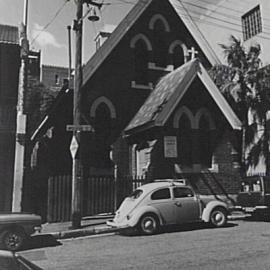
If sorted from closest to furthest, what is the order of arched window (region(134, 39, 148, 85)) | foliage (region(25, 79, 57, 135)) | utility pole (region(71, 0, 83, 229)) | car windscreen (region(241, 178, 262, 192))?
utility pole (region(71, 0, 83, 229)) → car windscreen (region(241, 178, 262, 192)) → arched window (region(134, 39, 148, 85)) → foliage (region(25, 79, 57, 135))

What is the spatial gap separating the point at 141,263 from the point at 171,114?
9.65m

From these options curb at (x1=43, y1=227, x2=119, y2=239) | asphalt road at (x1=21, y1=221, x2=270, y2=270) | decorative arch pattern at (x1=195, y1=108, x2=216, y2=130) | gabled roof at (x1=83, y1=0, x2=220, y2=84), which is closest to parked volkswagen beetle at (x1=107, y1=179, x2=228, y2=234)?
curb at (x1=43, y1=227, x2=119, y2=239)

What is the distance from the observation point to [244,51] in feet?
81.1

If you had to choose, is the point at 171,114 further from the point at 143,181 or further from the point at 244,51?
the point at 244,51

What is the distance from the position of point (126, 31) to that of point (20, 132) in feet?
31.0

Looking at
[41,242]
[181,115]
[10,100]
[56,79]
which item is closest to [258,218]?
[181,115]

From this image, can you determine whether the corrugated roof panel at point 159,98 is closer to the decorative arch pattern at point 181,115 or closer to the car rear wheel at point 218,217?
the decorative arch pattern at point 181,115

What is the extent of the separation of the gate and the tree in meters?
10.2

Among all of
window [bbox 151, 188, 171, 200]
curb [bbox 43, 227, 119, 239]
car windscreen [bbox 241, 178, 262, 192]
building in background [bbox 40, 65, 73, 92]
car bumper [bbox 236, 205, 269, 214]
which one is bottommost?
curb [bbox 43, 227, 119, 239]

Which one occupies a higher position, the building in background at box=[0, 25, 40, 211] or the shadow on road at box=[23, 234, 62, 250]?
the building in background at box=[0, 25, 40, 211]

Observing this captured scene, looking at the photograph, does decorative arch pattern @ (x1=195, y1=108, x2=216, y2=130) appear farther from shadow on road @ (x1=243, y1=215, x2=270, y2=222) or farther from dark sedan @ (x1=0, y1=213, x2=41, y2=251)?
dark sedan @ (x1=0, y1=213, x2=41, y2=251)

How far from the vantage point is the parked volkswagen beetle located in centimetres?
1137

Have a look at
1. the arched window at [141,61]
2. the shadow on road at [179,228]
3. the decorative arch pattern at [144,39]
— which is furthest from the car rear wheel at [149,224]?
the decorative arch pattern at [144,39]

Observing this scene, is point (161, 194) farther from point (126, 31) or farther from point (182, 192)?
point (126, 31)
